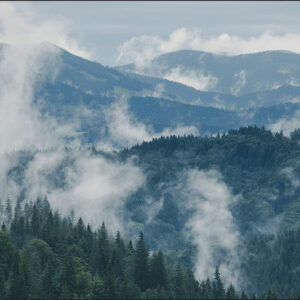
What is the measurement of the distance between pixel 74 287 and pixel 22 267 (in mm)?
14221

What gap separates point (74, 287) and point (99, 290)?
7.03 metres

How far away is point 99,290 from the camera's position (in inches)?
7717

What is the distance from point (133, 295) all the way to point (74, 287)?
15255mm

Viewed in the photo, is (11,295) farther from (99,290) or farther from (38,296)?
(99,290)

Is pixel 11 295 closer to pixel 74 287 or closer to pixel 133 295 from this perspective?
pixel 74 287

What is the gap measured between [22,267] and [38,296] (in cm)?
1028

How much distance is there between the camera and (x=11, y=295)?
188 metres

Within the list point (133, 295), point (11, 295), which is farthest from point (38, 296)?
point (133, 295)

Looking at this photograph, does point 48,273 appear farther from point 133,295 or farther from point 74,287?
point 133,295

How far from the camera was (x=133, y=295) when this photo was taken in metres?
198

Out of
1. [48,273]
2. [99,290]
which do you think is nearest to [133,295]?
[99,290]

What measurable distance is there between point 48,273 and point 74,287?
7679 millimetres

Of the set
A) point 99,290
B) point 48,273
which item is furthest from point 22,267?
point 99,290

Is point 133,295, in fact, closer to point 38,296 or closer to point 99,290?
point 99,290
